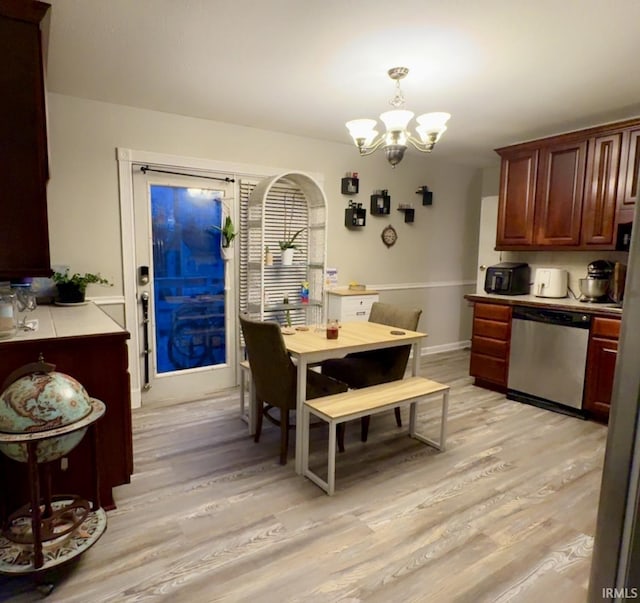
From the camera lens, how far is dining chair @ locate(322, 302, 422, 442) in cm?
317

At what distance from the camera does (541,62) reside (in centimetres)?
257

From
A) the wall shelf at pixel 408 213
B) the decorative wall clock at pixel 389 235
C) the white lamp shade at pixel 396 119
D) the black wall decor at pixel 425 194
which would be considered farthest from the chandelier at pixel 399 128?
the black wall decor at pixel 425 194

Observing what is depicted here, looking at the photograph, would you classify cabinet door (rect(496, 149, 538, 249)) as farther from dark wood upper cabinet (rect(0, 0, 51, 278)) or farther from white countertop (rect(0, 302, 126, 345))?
dark wood upper cabinet (rect(0, 0, 51, 278))

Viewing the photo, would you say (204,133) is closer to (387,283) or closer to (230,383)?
(230,383)

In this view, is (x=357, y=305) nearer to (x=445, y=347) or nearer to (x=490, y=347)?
(x=490, y=347)

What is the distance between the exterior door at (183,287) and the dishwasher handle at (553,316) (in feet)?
9.13

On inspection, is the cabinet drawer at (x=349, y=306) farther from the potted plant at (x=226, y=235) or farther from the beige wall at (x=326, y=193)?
the potted plant at (x=226, y=235)

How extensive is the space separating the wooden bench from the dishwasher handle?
153cm

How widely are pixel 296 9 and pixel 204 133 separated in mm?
2006

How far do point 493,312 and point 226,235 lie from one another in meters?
2.74

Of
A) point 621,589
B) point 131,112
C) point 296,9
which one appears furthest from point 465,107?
point 621,589

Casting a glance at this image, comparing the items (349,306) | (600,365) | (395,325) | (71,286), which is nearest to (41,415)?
(71,286)

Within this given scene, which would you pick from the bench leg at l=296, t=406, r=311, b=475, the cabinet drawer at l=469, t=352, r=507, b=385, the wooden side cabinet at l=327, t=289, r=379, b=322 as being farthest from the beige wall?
the bench leg at l=296, t=406, r=311, b=475

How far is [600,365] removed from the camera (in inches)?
135
